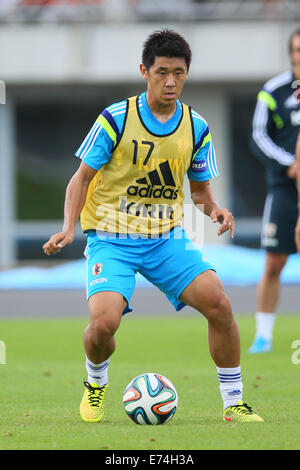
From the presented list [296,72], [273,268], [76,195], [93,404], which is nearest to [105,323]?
[93,404]

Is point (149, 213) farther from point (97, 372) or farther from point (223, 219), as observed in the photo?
point (97, 372)

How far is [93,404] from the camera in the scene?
6473mm

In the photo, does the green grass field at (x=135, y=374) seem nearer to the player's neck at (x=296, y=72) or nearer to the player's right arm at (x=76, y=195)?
the player's right arm at (x=76, y=195)

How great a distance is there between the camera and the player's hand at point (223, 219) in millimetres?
6335

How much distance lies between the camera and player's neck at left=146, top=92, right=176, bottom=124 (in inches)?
255

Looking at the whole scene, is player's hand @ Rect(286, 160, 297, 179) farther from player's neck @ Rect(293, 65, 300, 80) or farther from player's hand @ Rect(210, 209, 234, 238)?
player's hand @ Rect(210, 209, 234, 238)

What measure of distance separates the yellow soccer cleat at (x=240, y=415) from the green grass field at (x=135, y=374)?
0.08 metres

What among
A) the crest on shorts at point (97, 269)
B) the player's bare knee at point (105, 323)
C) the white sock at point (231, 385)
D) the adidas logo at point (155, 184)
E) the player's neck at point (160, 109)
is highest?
the player's neck at point (160, 109)

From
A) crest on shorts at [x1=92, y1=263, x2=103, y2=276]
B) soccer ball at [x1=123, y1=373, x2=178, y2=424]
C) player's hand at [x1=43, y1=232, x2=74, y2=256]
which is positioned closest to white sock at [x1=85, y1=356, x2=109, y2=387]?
soccer ball at [x1=123, y1=373, x2=178, y2=424]

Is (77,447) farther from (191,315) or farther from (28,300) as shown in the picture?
A: (28,300)

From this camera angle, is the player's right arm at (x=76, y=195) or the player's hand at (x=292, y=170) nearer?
the player's right arm at (x=76, y=195)

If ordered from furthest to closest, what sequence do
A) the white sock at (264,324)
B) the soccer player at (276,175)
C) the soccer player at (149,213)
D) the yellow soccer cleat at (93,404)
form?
the white sock at (264,324) < the soccer player at (276,175) < the yellow soccer cleat at (93,404) < the soccer player at (149,213)

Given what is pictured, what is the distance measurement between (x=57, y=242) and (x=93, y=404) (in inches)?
45.4

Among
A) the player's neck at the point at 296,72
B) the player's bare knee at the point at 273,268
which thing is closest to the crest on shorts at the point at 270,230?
the player's bare knee at the point at 273,268
